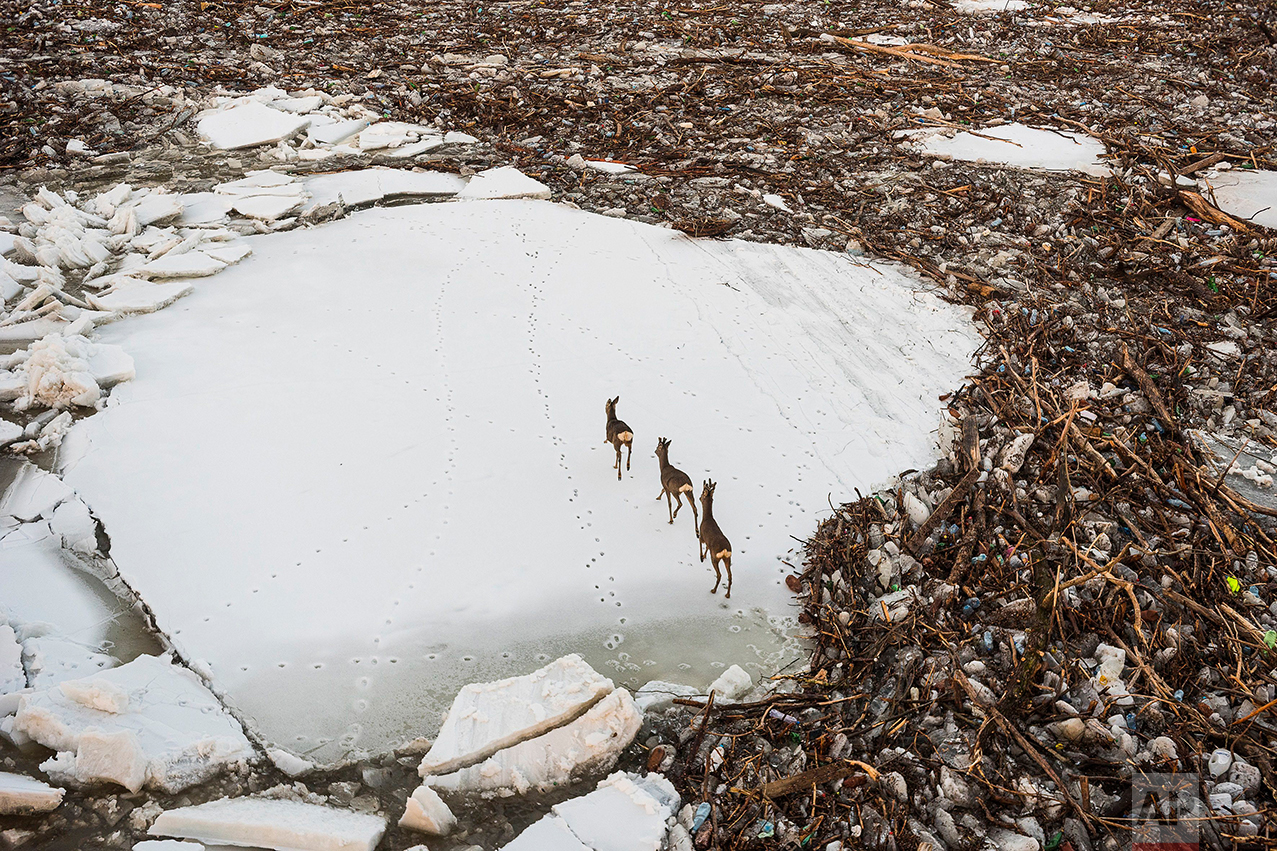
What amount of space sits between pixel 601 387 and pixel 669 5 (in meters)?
10.5

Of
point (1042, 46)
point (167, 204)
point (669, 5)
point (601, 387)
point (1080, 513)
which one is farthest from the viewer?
point (669, 5)

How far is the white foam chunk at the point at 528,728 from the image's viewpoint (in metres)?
2.98

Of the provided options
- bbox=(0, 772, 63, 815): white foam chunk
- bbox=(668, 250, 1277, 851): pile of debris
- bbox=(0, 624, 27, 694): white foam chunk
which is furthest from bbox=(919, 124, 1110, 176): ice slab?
bbox=(0, 772, 63, 815): white foam chunk

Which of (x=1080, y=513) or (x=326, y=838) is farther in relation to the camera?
(x=1080, y=513)

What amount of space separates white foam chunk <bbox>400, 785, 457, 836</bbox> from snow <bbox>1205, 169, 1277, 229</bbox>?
7.60 meters

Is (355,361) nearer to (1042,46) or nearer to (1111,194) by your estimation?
(1111,194)

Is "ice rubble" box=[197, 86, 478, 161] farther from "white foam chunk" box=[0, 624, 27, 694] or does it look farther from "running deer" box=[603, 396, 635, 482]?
"white foam chunk" box=[0, 624, 27, 694]

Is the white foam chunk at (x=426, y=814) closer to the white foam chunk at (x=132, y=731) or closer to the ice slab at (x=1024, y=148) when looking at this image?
the white foam chunk at (x=132, y=731)

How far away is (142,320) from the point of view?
5477 mm

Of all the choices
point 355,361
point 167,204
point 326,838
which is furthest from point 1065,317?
point 167,204

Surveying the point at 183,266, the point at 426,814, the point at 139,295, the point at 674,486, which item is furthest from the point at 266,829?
the point at 183,266

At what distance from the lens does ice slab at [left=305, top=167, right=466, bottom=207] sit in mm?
7191

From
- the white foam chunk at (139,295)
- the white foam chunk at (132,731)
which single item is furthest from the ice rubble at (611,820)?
the white foam chunk at (139,295)

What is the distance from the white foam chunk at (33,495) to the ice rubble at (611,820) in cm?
307
